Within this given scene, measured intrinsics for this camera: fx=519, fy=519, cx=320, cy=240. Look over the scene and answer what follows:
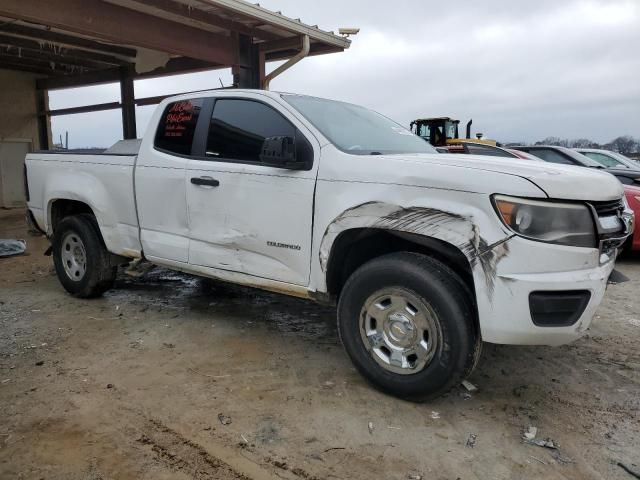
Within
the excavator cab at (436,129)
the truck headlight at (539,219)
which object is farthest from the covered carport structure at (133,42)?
the excavator cab at (436,129)

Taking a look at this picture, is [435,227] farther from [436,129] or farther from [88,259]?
[436,129]

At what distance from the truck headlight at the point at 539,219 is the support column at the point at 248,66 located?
7.24 meters

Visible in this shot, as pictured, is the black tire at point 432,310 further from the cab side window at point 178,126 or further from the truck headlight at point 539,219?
the cab side window at point 178,126

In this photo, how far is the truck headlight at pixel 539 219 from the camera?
8.91 feet

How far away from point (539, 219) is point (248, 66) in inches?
289

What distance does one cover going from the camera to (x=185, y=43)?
26.9ft

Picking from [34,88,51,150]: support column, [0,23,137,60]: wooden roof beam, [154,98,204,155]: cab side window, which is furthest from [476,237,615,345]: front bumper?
[34,88,51,150]: support column

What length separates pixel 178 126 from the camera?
448cm

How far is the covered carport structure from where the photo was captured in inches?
275

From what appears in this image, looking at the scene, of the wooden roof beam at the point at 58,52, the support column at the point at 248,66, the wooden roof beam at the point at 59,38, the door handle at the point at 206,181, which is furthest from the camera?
the wooden roof beam at the point at 58,52

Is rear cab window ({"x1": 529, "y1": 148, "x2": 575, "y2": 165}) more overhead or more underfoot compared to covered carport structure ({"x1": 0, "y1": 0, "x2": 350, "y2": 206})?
more underfoot

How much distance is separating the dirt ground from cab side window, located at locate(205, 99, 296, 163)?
151cm

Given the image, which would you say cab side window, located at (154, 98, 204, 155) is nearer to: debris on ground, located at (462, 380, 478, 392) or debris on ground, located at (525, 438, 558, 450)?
debris on ground, located at (462, 380, 478, 392)

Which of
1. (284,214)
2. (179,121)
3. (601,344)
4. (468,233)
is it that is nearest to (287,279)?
(284,214)
